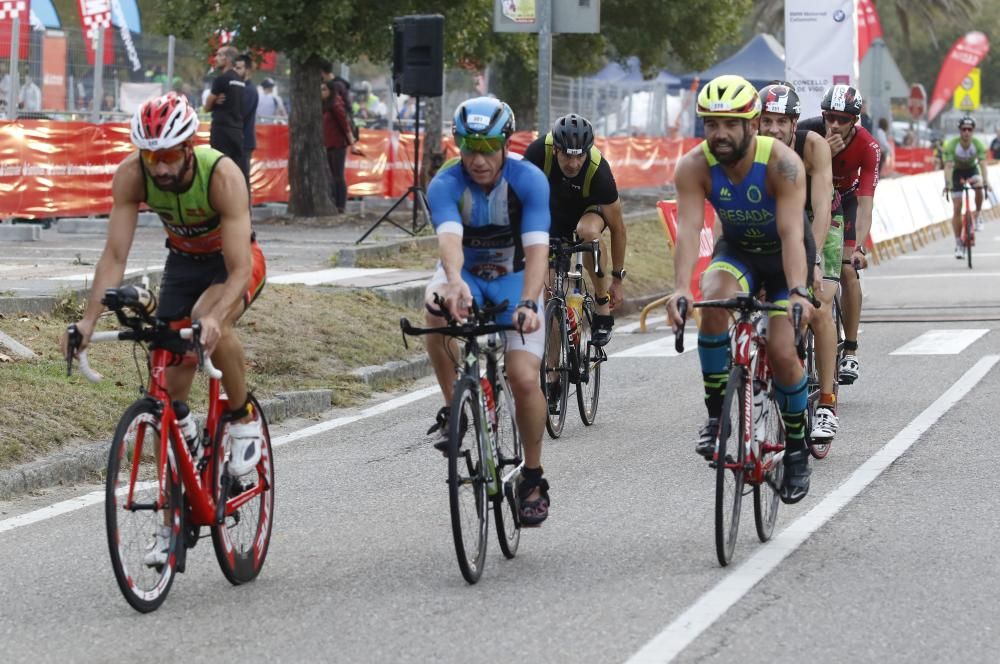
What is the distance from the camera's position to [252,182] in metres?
25.5

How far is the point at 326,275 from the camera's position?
1744 centimetres

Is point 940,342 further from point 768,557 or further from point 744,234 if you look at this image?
point 768,557

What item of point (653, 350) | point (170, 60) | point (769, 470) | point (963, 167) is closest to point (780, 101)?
point (769, 470)

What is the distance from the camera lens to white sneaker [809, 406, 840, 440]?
30.9 feet

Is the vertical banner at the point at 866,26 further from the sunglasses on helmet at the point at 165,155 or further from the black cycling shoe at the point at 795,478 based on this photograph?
the sunglasses on helmet at the point at 165,155

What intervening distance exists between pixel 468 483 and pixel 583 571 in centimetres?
58

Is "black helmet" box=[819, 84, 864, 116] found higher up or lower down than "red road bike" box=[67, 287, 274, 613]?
higher up

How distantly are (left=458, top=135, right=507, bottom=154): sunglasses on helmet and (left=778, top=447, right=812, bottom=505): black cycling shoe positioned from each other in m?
1.84

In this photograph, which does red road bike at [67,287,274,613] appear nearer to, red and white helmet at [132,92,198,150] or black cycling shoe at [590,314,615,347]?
red and white helmet at [132,92,198,150]

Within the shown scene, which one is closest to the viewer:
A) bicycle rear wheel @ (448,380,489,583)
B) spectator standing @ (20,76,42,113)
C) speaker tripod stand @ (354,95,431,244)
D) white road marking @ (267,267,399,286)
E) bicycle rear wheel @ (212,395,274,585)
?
bicycle rear wheel @ (448,380,489,583)

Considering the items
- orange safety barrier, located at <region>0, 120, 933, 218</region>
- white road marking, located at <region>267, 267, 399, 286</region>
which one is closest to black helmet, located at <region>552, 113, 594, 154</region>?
white road marking, located at <region>267, 267, 399, 286</region>

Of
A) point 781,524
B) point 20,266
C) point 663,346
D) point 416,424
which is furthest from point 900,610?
point 20,266

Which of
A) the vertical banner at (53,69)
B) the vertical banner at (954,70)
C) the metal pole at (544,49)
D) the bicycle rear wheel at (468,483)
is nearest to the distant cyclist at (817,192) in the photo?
the bicycle rear wheel at (468,483)

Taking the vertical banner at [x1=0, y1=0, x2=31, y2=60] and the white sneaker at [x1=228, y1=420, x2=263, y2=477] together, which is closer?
the white sneaker at [x1=228, y1=420, x2=263, y2=477]
